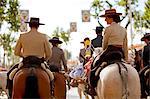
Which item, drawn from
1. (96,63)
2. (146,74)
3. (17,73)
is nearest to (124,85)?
(96,63)

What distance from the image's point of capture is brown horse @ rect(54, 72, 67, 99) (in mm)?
15128

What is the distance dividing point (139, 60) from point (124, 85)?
4.43 metres

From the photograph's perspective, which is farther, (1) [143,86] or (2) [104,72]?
(1) [143,86]

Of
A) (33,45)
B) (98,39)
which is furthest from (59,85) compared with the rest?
(33,45)

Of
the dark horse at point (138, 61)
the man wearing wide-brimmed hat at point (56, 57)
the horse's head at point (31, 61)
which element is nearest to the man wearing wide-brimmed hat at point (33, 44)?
the horse's head at point (31, 61)

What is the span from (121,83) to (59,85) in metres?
4.43

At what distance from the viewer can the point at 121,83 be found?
11180 mm

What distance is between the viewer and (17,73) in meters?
11.3

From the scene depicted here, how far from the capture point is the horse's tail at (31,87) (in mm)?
11094

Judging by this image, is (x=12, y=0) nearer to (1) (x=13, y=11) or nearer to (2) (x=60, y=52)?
(1) (x=13, y=11)

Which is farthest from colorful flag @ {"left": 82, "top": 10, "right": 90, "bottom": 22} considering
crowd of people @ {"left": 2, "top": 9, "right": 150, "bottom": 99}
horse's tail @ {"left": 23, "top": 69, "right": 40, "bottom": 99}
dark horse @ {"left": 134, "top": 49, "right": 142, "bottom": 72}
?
horse's tail @ {"left": 23, "top": 69, "right": 40, "bottom": 99}

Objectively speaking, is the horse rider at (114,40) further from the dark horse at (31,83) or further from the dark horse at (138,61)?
the dark horse at (138,61)

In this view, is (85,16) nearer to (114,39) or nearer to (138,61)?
(138,61)

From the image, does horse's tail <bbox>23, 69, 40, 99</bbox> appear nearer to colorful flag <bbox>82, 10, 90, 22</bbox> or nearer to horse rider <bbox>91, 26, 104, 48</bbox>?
horse rider <bbox>91, 26, 104, 48</bbox>
